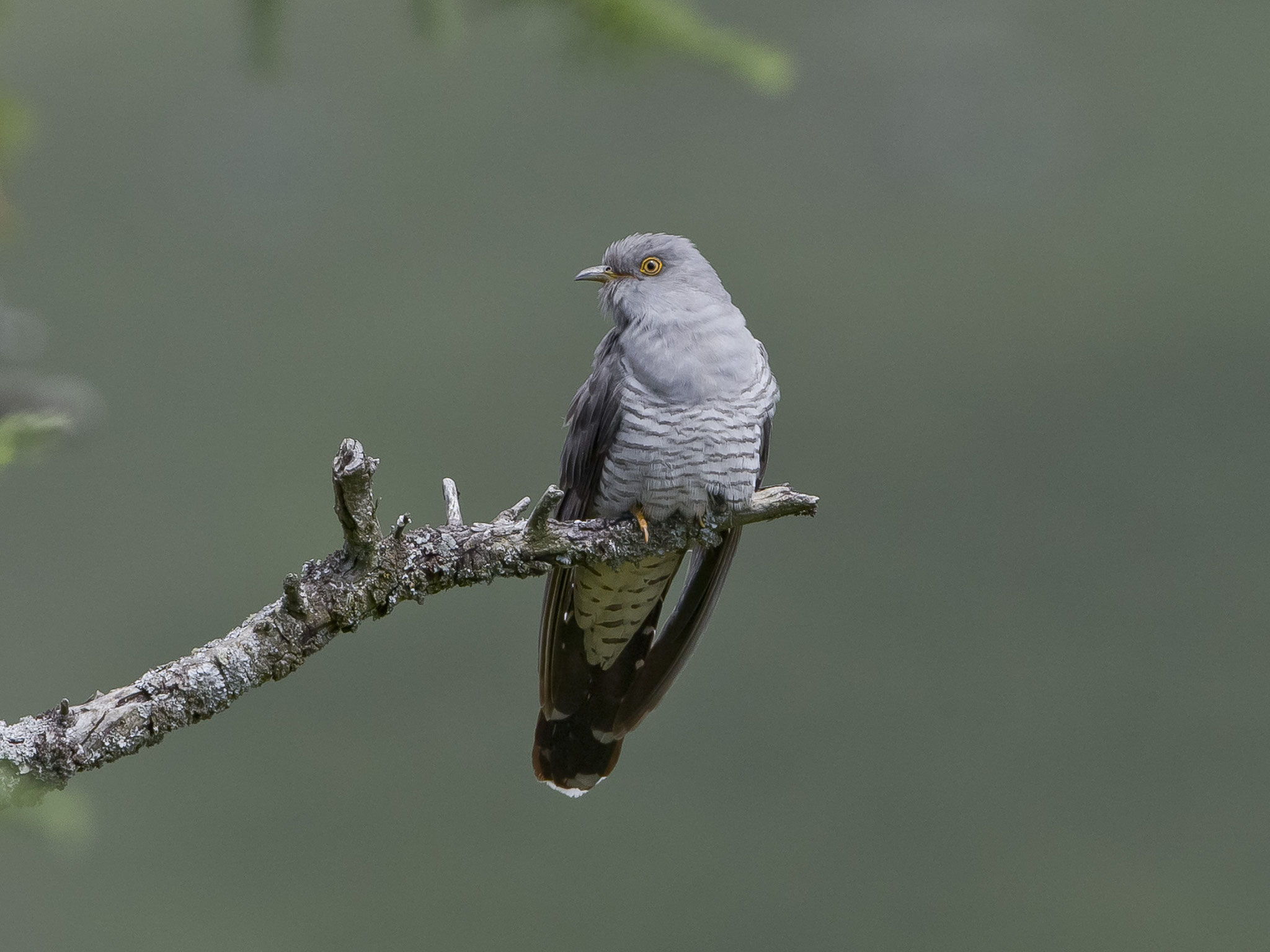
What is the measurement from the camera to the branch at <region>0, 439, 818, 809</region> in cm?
118

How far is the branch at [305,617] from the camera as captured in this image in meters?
1.18

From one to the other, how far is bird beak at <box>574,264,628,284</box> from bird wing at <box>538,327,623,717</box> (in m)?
0.10

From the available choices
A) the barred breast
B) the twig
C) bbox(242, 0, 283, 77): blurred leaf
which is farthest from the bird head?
bbox(242, 0, 283, 77): blurred leaf

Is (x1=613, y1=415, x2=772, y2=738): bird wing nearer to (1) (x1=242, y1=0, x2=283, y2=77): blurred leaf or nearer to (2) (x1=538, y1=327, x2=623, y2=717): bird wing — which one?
(2) (x1=538, y1=327, x2=623, y2=717): bird wing

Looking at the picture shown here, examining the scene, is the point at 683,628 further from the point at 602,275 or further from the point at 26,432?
the point at 26,432

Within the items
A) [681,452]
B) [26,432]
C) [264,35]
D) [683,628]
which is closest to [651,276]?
[681,452]

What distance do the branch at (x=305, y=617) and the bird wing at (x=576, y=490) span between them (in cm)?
41

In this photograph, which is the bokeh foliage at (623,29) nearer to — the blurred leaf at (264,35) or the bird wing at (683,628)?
the blurred leaf at (264,35)

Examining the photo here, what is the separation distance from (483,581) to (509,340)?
16400mm

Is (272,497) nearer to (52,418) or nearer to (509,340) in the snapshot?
(509,340)

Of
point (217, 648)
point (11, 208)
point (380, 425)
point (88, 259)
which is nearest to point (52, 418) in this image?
point (217, 648)

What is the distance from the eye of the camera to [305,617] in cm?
133

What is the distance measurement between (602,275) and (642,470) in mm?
413

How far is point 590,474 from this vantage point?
2105 mm
